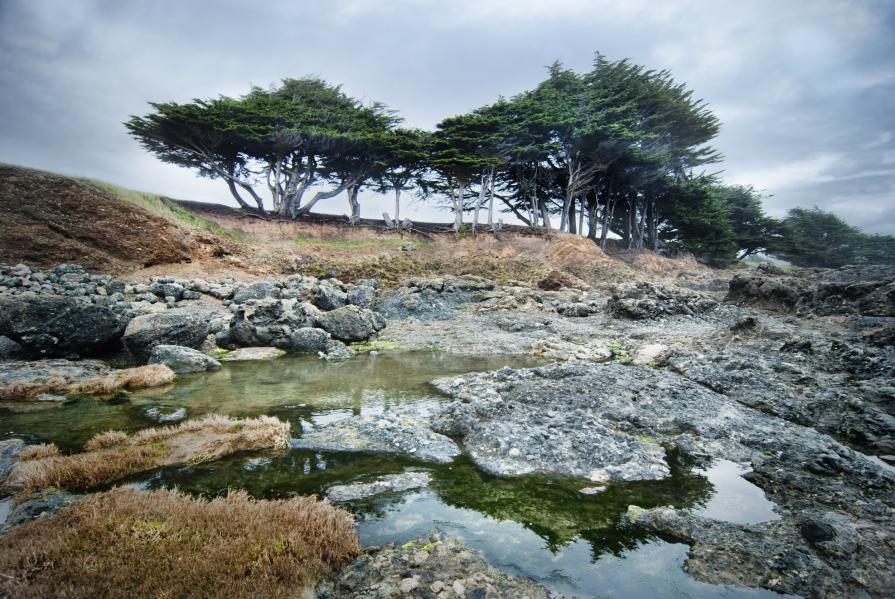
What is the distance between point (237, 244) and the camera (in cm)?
2872

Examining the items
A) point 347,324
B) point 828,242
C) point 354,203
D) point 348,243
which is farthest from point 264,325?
point 828,242

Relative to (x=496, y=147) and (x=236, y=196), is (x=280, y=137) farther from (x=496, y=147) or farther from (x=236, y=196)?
(x=496, y=147)

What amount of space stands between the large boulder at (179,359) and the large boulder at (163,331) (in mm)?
1310

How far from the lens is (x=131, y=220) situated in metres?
24.0

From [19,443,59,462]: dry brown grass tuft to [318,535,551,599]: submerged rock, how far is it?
470 cm

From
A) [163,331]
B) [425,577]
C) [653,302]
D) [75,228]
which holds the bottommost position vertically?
[163,331]

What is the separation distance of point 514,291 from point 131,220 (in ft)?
78.7

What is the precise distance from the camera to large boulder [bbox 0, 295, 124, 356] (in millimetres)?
10109

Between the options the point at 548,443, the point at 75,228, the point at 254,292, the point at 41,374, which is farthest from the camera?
the point at 75,228

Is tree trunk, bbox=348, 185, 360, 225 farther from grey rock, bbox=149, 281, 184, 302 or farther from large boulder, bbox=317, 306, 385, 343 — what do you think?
large boulder, bbox=317, 306, 385, 343

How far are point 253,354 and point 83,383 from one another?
184 inches

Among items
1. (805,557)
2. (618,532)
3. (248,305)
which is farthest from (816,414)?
(248,305)

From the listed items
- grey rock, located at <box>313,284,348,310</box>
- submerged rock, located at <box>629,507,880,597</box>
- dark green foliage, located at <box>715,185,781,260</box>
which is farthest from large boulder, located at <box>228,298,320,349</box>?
dark green foliage, located at <box>715,185,781,260</box>

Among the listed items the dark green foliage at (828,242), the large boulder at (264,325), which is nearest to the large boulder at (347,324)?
the large boulder at (264,325)
